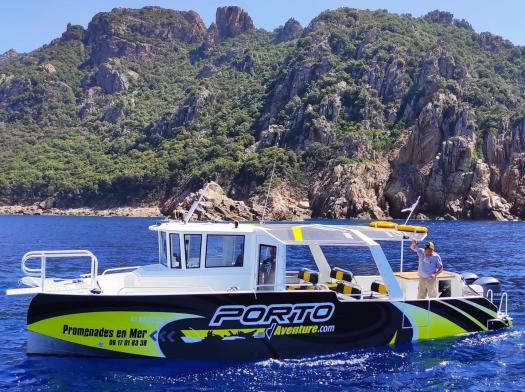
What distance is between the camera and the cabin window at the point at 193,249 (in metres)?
13.8

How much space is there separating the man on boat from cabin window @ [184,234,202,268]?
568cm

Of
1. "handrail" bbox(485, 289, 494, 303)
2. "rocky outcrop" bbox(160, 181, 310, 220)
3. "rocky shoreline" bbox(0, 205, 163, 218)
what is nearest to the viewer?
"handrail" bbox(485, 289, 494, 303)

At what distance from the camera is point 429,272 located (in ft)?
50.3

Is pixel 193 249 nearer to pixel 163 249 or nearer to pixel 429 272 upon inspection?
pixel 163 249

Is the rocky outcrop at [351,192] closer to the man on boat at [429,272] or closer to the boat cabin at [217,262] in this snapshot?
the man on boat at [429,272]

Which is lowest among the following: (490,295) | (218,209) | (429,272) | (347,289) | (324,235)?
(218,209)

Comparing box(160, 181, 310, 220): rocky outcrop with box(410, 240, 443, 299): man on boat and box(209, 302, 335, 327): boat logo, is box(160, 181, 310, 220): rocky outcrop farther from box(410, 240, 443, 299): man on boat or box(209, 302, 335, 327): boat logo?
box(209, 302, 335, 327): boat logo

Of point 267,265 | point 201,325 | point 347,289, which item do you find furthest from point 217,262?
point 347,289

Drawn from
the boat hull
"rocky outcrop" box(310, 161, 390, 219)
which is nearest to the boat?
the boat hull

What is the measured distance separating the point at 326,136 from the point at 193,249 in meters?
111

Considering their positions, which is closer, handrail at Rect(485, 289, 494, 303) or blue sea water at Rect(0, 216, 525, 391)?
blue sea water at Rect(0, 216, 525, 391)

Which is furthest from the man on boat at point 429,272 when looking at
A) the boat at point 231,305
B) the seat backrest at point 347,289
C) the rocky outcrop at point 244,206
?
the rocky outcrop at point 244,206

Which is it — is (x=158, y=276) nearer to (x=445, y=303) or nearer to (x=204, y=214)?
(x=445, y=303)

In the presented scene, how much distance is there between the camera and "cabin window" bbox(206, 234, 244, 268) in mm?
13844
